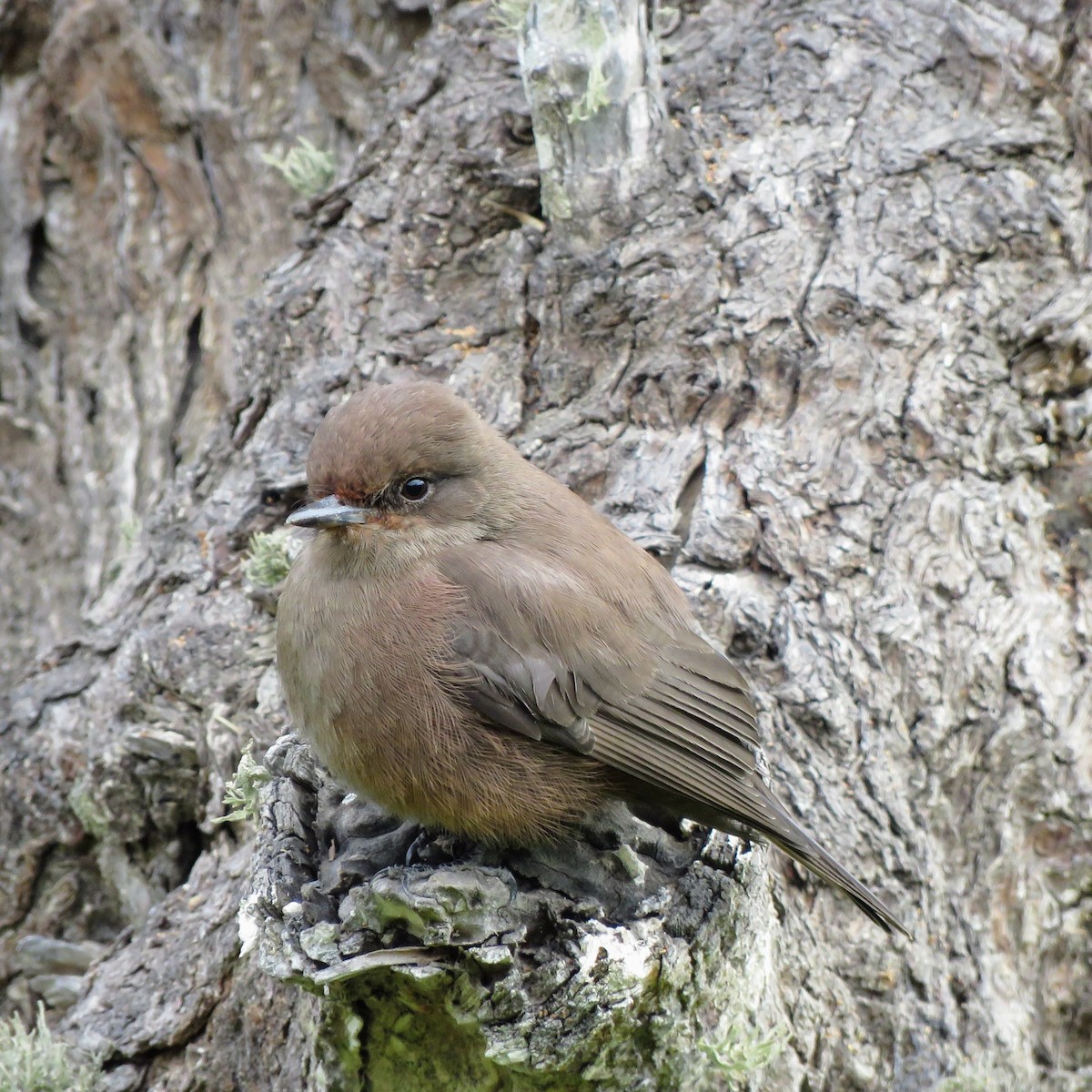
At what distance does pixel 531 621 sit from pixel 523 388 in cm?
124

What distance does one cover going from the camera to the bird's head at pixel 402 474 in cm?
332

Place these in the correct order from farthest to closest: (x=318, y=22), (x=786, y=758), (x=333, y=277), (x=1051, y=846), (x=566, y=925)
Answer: (x=318, y=22)
(x=333, y=277)
(x=1051, y=846)
(x=786, y=758)
(x=566, y=925)

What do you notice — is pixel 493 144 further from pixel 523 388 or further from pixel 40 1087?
pixel 40 1087

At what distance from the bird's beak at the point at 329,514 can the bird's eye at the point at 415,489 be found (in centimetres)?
12

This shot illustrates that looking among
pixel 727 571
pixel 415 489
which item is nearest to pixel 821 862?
pixel 727 571

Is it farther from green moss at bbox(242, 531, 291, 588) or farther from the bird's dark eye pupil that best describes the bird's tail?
green moss at bbox(242, 531, 291, 588)

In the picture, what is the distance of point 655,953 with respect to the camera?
2758mm

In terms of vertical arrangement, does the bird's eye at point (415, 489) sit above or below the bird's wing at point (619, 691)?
above

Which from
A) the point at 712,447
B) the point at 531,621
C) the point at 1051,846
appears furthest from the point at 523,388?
the point at 1051,846

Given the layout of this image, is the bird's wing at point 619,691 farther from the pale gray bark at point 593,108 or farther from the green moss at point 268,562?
the pale gray bark at point 593,108

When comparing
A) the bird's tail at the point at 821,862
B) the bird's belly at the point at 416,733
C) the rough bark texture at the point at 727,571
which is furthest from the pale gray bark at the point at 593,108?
the bird's tail at the point at 821,862

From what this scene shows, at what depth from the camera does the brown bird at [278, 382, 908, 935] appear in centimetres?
319

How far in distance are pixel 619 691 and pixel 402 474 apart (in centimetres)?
82

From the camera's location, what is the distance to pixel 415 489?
3484 mm
